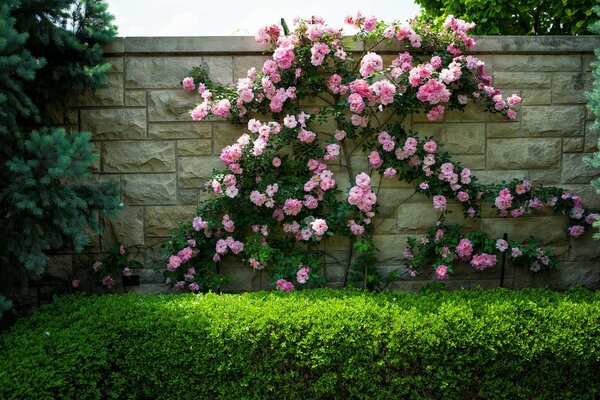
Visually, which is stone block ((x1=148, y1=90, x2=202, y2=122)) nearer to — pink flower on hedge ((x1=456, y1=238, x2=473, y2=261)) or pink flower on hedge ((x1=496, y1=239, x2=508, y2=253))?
pink flower on hedge ((x1=456, y1=238, x2=473, y2=261))

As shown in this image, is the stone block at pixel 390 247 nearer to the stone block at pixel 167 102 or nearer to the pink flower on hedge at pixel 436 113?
the pink flower on hedge at pixel 436 113

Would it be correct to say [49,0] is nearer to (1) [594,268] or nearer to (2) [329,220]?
(2) [329,220]

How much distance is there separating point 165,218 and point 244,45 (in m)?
1.29

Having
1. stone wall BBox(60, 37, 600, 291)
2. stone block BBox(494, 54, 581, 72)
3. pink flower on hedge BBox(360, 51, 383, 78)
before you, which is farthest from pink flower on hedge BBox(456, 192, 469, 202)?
pink flower on hedge BBox(360, 51, 383, 78)

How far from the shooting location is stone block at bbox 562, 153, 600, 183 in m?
3.95

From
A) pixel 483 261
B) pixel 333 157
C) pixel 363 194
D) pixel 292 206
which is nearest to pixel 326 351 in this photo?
pixel 292 206

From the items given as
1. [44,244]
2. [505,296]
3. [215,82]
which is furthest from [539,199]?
[44,244]

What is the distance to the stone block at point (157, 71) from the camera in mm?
3734

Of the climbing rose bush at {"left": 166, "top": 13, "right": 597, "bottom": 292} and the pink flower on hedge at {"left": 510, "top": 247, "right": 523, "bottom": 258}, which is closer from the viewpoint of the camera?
the climbing rose bush at {"left": 166, "top": 13, "right": 597, "bottom": 292}

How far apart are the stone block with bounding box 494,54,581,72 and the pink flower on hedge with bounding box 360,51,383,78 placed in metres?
0.86

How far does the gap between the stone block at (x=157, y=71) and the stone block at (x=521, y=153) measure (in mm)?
2119

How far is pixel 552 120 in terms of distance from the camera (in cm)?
390

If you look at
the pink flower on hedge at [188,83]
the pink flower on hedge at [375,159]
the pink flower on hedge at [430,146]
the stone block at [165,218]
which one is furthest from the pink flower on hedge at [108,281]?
the pink flower on hedge at [430,146]

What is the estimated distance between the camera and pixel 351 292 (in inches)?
131
